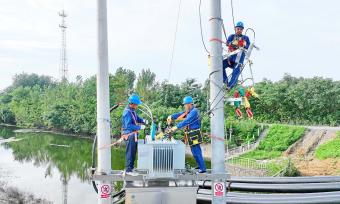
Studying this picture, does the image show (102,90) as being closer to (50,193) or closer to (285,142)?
(50,193)

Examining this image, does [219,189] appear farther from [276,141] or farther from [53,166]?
[53,166]

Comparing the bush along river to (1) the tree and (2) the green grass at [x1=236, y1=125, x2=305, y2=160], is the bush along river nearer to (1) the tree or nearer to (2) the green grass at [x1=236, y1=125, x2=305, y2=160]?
(2) the green grass at [x1=236, y1=125, x2=305, y2=160]

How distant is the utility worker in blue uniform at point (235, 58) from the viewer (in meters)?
4.22

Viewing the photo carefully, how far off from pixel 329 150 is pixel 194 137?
18881mm

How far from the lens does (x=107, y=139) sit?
11.8 feet

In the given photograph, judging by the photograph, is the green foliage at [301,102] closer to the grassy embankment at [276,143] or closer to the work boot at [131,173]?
the grassy embankment at [276,143]

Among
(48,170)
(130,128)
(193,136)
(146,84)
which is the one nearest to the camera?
(130,128)

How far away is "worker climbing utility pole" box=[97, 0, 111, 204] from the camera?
346cm

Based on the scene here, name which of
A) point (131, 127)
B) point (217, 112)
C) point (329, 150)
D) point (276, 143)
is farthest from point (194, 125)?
point (276, 143)

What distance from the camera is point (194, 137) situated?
427cm

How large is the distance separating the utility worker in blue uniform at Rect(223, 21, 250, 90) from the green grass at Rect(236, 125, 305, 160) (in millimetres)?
17520

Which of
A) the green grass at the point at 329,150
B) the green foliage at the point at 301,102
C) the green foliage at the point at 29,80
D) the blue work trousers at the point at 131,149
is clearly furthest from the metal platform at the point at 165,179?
the green foliage at the point at 29,80

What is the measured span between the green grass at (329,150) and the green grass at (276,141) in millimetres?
2139

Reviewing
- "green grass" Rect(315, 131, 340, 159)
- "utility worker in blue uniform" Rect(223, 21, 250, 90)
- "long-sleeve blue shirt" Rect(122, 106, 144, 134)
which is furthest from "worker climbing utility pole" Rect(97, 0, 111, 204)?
"green grass" Rect(315, 131, 340, 159)
